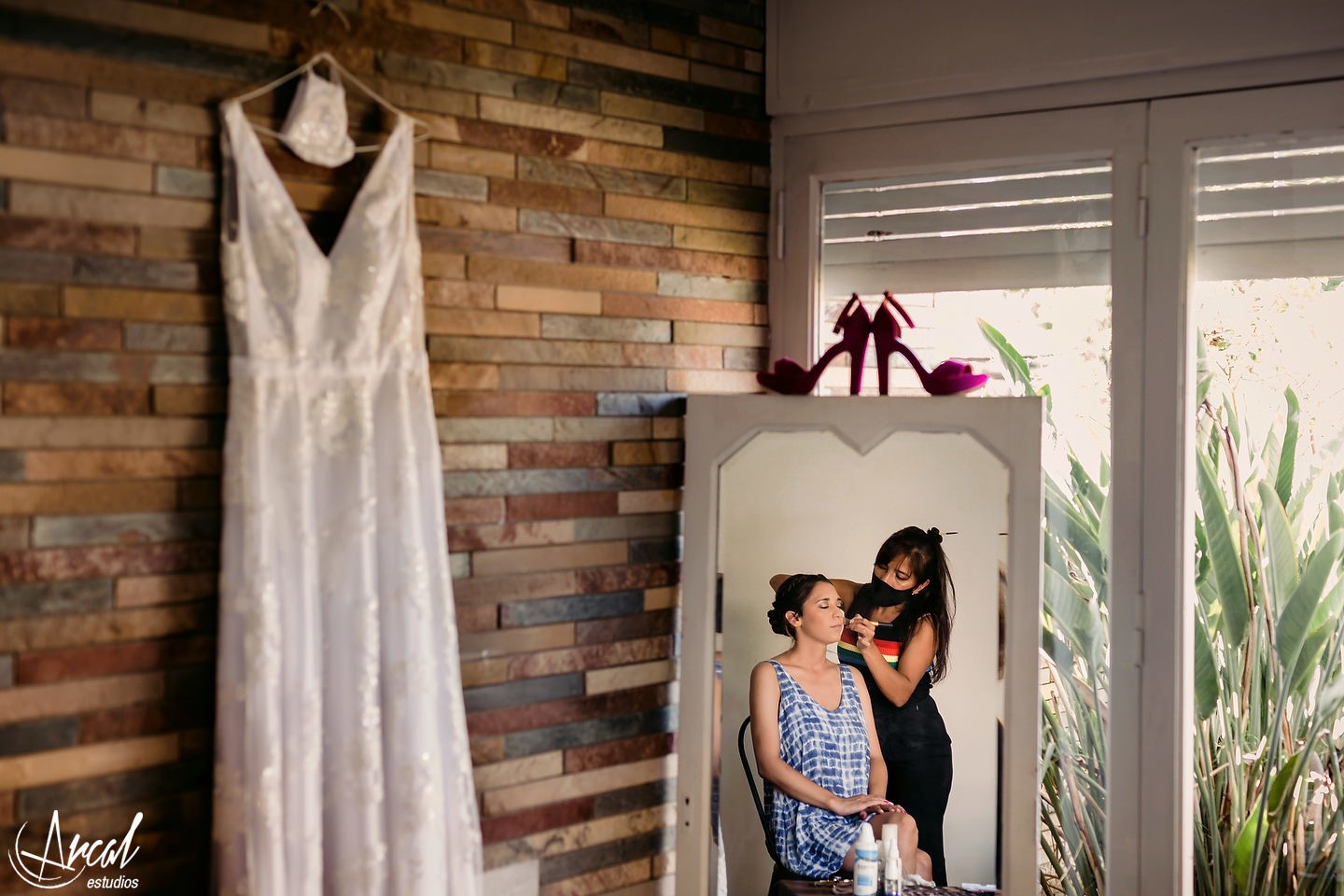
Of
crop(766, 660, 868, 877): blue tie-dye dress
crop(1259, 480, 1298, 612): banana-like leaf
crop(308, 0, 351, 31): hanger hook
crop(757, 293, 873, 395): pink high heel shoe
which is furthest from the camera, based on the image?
crop(757, 293, 873, 395): pink high heel shoe

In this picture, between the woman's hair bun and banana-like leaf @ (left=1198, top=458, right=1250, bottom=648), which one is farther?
the woman's hair bun

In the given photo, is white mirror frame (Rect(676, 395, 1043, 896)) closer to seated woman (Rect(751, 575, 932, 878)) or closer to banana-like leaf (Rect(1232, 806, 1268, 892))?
seated woman (Rect(751, 575, 932, 878))

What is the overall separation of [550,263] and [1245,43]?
3.76ft

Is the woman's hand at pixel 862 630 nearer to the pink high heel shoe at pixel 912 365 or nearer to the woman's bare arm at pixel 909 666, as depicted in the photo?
the woman's bare arm at pixel 909 666

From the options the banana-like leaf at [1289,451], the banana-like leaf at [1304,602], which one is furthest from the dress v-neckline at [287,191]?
the banana-like leaf at [1304,602]

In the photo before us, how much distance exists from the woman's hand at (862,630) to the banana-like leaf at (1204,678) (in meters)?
0.52

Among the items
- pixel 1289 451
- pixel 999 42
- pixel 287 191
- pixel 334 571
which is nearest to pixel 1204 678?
pixel 1289 451

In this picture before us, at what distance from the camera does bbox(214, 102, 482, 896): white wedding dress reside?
5.35 ft

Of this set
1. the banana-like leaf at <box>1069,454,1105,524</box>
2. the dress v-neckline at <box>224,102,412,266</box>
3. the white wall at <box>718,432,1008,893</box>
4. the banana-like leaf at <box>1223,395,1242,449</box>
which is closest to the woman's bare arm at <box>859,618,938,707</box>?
the white wall at <box>718,432,1008,893</box>

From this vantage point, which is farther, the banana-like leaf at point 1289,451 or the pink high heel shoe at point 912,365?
the pink high heel shoe at point 912,365

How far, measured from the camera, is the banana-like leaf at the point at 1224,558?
193 centimetres

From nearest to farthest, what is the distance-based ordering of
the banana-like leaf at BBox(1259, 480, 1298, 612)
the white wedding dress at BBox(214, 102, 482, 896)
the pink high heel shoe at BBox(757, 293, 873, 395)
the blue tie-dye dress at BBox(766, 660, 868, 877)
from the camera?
1. the white wedding dress at BBox(214, 102, 482, 896)
2. the banana-like leaf at BBox(1259, 480, 1298, 612)
3. the blue tie-dye dress at BBox(766, 660, 868, 877)
4. the pink high heel shoe at BBox(757, 293, 873, 395)

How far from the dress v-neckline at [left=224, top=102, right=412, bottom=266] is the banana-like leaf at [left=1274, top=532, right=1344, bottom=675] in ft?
5.03

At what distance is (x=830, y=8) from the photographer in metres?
2.27
